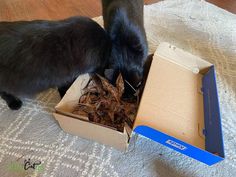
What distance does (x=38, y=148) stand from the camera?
82cm

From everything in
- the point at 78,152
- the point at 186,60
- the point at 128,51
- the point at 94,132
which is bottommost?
the point at 78,152

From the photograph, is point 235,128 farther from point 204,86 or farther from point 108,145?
point 108,145

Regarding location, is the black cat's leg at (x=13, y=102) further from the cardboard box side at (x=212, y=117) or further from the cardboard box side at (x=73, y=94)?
the cardboard box side at (x=212, y=117)

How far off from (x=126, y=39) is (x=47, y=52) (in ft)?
0.87

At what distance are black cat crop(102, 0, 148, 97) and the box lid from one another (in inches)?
3.3

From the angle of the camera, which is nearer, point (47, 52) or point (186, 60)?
point (47, 52)

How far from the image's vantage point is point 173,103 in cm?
80

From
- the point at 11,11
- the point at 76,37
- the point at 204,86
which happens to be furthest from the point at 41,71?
the point at 11,11

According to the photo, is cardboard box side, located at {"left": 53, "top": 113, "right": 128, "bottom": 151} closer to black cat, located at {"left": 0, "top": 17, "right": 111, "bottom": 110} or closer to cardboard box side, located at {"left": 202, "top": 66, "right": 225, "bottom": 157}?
black cat, located at {"left": 0, "top": 17, "right": 111, "bottom": 110}

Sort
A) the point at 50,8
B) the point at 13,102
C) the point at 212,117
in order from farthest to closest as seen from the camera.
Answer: the point at 50,8 → the point at 13,102 → the point at 212,117

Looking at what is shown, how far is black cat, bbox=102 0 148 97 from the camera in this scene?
708 millimetres

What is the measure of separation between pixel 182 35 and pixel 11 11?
1213mm

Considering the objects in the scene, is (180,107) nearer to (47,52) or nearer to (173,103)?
(173,103)

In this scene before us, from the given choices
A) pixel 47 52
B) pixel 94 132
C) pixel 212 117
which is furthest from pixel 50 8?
pixel 212 117
